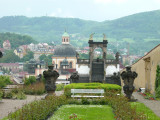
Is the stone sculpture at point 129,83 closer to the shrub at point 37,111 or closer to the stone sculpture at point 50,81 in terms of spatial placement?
the stone sculpture at point 50,81

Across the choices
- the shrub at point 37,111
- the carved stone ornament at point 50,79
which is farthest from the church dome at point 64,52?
the shrub at point 37,111

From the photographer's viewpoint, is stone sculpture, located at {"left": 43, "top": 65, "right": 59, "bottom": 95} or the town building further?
the town building

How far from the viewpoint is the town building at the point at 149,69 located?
24.8 meters

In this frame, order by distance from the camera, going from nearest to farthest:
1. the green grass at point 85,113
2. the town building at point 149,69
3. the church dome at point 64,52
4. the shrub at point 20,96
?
the green grass at point 85,113 → the shrub at point 20,96 → the town building at point 149,69 → the church dome at point 64,52

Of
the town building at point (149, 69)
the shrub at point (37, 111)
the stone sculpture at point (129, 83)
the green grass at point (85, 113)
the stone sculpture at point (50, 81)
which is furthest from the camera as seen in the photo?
the town building at point (149, 69)

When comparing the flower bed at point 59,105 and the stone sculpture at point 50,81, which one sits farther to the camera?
the stone sculpture at point 50,81

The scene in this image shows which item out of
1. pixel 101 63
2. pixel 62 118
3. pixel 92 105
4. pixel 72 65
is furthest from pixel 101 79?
pixel 72 65

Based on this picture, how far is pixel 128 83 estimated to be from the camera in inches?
826

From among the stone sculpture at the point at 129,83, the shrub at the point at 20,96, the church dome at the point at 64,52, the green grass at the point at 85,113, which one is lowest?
the green grass at the point at 85,113

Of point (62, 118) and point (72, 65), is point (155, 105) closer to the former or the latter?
point (62, 118)

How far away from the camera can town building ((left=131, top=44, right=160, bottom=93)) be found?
2481 cm

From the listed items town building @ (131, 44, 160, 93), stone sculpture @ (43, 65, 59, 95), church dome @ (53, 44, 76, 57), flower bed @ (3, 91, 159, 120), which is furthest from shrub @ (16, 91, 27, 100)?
church dome @ (53, 44, 76, 57)

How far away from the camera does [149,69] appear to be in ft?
89.9

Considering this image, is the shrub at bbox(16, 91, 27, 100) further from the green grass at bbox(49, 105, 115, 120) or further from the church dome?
the church dome
